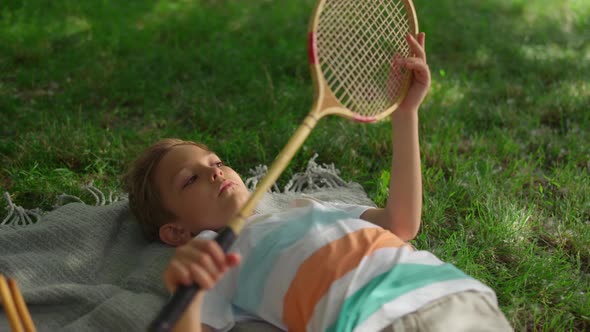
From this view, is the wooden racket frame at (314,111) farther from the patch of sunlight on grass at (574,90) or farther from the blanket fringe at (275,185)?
the patch of sunlight on grass at (574,90)

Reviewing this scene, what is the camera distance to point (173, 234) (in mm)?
2184

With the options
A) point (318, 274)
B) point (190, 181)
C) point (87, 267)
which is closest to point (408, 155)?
point (318, 274)

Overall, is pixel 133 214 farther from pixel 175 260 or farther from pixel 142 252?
pixel 175 260

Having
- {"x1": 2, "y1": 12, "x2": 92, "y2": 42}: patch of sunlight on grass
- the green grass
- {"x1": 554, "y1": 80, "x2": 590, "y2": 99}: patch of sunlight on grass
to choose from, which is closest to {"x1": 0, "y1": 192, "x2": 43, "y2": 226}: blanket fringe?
the green grass

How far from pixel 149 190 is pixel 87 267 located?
0.40m

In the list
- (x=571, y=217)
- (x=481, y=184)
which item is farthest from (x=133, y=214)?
(x=571, y=217)

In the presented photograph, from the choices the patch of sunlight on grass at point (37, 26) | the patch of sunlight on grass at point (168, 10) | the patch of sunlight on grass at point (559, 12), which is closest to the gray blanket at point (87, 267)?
the patch of sunlight on grass at point (37, 26)

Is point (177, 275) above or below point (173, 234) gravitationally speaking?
above

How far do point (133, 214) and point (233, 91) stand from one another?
1.65 meters

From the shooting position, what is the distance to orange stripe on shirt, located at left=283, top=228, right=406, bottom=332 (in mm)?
1730

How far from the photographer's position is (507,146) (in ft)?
10.4

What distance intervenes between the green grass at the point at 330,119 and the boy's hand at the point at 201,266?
3.96ft

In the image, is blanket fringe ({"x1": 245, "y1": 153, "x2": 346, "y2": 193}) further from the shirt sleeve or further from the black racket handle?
the black racket handle

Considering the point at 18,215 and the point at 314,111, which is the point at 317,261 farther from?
the point at 18,215
